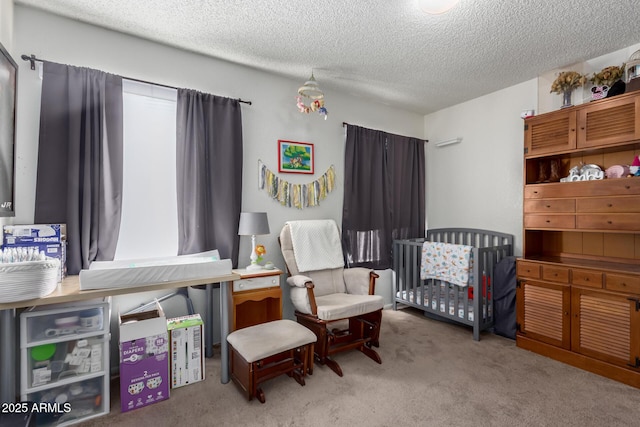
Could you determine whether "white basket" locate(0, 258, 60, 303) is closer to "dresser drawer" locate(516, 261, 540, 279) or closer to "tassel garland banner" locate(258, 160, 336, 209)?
"tassel garland banner" locate(258, 160, 336, 209)

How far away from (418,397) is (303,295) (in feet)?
3.57

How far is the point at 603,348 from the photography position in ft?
7.68

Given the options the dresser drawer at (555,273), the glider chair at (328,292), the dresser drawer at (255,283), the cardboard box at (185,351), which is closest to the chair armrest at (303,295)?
the glider chair at (328,292)

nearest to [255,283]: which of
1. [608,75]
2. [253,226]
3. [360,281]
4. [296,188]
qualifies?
[253,226]

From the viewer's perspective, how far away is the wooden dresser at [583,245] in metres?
2.30

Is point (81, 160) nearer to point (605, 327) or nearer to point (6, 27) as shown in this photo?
point (6, 27)

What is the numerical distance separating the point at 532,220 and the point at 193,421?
10.3 feet

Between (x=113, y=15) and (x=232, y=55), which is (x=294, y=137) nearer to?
(x=232, y=55)

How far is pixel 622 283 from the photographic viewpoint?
228cm

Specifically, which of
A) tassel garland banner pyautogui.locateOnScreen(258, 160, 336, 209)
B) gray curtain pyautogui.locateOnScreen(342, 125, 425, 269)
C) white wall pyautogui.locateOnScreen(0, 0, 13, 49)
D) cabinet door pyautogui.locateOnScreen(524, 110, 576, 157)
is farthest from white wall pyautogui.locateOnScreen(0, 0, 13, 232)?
cabinet door pyautogui.locateOnScreen(524, 110, 576, 157)

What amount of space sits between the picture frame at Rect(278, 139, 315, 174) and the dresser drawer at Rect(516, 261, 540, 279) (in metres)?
2.20

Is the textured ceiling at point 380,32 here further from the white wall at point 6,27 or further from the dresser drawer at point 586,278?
the dresser drawer at point 586,278

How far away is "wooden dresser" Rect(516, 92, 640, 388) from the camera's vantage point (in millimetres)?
2297

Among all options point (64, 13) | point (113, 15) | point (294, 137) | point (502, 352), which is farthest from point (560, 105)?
point (64, 13)
